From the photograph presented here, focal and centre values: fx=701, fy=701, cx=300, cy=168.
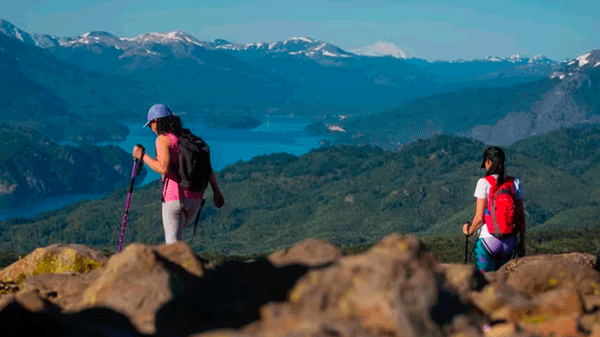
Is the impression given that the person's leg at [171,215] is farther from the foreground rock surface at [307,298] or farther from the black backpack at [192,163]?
the foreground rock surface at [307,298]

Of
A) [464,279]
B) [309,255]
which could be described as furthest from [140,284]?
[464,279]

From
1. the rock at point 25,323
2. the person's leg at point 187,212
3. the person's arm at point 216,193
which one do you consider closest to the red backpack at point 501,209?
the person's arm at point 216,193

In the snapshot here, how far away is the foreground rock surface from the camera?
5.34m

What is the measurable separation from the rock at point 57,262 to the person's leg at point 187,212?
1.59m

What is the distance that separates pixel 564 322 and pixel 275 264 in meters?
2.86

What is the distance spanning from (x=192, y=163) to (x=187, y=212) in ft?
3.14

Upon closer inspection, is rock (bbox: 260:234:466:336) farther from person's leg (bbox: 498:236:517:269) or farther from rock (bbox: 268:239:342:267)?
person's leg (bbox: 498:236:517:269)

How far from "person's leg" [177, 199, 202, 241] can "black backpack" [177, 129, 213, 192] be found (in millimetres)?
255

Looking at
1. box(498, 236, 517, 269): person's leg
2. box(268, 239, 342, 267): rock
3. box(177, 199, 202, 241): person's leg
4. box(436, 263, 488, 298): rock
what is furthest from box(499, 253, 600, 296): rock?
box(177, 199, 202, 241): person's leg

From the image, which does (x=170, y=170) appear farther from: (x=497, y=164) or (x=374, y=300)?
(x=374, y=300)

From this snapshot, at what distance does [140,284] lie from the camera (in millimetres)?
6863

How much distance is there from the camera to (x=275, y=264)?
24.1 feet

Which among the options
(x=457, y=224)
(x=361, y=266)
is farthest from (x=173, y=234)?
(x=457, y=224)

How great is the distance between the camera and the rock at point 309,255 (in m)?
7.37
